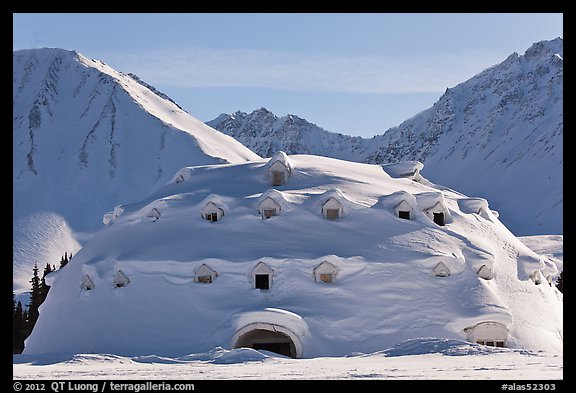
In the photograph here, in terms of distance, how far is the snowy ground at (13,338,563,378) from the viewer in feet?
58.2

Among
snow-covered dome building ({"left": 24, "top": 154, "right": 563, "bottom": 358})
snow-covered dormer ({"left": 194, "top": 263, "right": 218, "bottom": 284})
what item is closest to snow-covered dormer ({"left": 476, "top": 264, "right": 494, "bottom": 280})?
snow-covered dome building ({"left": 24, "top": 154, "right": 563, "bottom": 358})

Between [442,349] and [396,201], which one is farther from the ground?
[396,201]

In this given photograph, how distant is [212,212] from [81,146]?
128630 mm

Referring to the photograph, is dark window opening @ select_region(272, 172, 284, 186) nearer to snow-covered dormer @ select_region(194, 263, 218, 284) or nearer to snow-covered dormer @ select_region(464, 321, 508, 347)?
snow-covered dormer @ select_region(194, 263, 218, 284)

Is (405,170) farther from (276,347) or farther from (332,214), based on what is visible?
(276,347)

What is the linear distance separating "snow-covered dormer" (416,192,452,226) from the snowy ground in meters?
17.5

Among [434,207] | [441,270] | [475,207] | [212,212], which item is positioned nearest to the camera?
[441,270]

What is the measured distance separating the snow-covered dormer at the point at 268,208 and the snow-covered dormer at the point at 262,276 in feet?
14.2

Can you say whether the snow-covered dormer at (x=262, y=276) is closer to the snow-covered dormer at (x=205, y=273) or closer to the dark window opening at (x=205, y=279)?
the snow-covered dormer at (x=205, y=273)

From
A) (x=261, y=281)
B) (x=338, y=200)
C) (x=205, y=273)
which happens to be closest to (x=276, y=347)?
(x=261, y=281)

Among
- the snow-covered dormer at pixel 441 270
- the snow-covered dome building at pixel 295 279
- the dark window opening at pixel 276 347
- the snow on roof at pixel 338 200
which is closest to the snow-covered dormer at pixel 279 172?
the snow-covered dome building at pixel 295 279

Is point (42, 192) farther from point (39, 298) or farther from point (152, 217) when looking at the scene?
point (152, 217)

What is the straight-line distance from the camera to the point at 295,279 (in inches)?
1494
